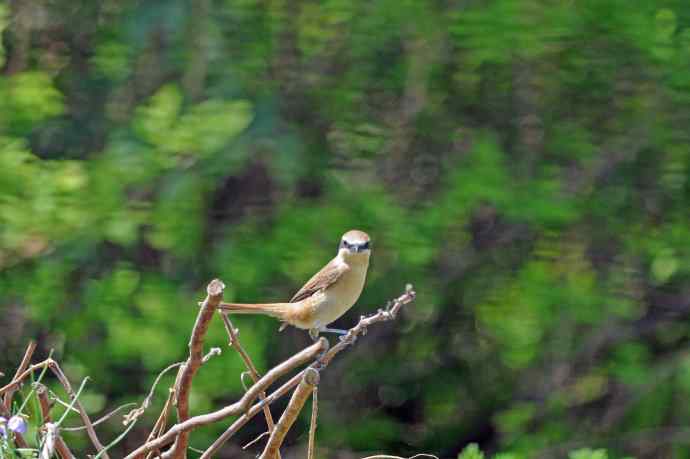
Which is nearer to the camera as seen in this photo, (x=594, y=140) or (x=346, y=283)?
(x=346, y=283)

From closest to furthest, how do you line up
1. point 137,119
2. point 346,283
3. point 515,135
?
point 346,283 < point 137,119 < point 515,135

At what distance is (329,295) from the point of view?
327cm

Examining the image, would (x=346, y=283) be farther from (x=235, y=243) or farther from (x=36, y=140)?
(x=36, y=140)

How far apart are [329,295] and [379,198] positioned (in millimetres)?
1185

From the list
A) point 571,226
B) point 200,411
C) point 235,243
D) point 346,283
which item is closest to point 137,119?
point 235,243

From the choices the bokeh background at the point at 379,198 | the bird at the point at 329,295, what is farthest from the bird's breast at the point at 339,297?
the bokeh background at the point at 379,198

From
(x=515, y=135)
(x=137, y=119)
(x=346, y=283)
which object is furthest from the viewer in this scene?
(x=515, y=135)

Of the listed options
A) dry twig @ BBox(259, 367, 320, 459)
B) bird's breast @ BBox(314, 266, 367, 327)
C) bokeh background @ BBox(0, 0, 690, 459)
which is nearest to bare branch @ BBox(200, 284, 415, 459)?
dry twig @ BBox(259, 367, 320, 459)

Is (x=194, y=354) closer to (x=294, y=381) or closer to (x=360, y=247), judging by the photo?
(x=294, y=381)

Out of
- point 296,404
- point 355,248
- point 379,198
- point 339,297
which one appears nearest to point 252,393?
point 296,404

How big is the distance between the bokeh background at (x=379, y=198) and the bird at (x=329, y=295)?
954 mm

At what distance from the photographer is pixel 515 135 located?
15.6 feet

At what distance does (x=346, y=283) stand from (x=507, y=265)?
5.47 feet

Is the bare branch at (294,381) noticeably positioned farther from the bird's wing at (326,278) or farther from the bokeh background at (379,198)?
the bokeh background at (379,198)
